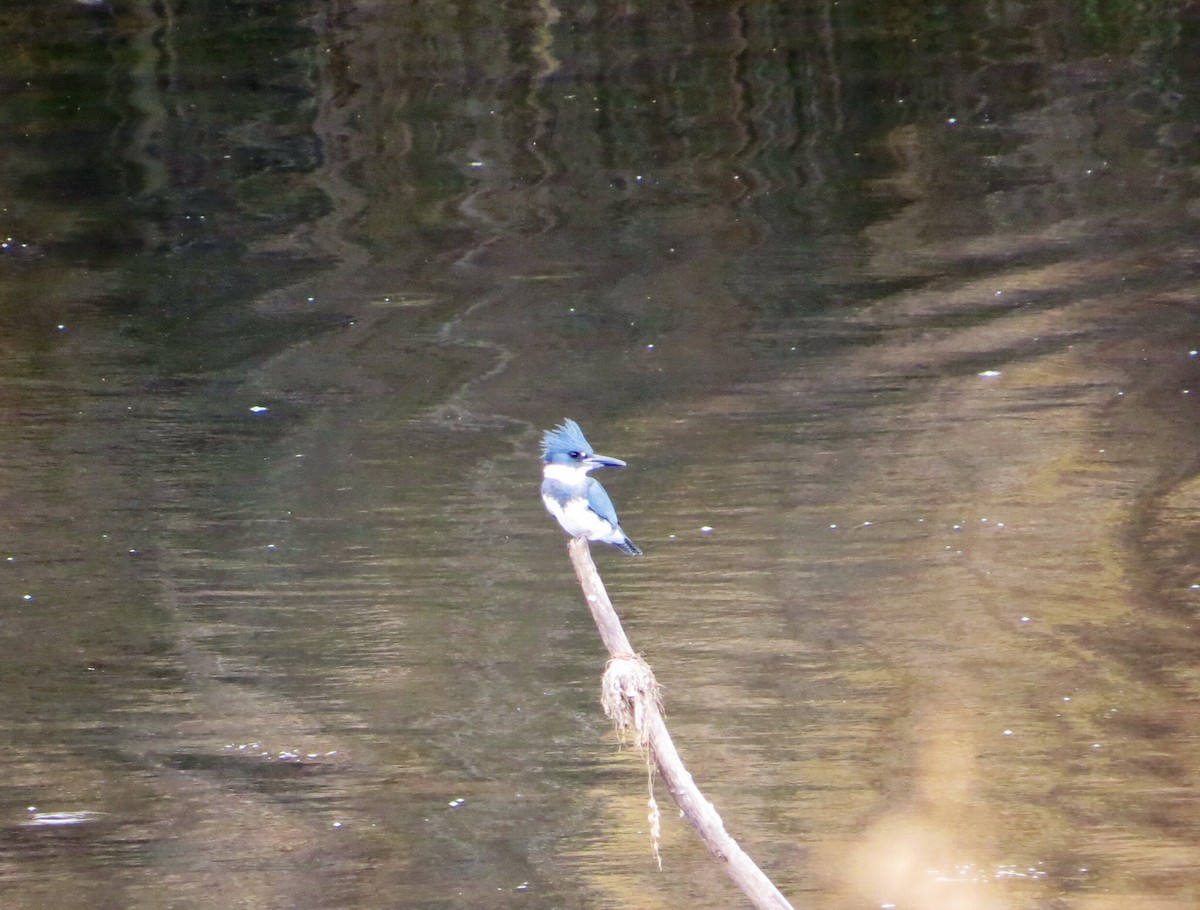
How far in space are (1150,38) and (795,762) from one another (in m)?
6.17

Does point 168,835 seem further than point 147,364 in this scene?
No

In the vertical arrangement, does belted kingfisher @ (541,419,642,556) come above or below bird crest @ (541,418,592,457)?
below

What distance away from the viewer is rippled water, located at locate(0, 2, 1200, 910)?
3.49 metres

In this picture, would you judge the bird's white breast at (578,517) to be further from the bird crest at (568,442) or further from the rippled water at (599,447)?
the rippled water at (599,447)

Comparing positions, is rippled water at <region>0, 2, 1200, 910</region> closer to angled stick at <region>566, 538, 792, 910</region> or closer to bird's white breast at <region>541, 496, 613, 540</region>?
bird's white breast at <region>541, 496, 613, 540</region>

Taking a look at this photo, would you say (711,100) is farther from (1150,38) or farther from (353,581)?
(353,581)

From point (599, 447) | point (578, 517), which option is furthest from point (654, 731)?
point (599, 447)

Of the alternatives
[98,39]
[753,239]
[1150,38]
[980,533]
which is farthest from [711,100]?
[980,533]

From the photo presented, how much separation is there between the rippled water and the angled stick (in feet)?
4.22

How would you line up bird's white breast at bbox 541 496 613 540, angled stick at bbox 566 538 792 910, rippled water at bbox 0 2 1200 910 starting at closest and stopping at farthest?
1. angled stick at bbox 566 538 792 910
2. bird's white breast at bbox 541 496 613 540
3. rippled water at bbox 0 2 1200 910

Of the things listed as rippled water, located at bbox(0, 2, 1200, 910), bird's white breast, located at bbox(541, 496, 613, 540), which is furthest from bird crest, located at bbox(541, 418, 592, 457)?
rippled water, located at bbox(0, 2, 1200, 910)

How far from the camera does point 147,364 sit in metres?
5.74

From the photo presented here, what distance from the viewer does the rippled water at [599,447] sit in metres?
3.49

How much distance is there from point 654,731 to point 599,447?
3053 mm
